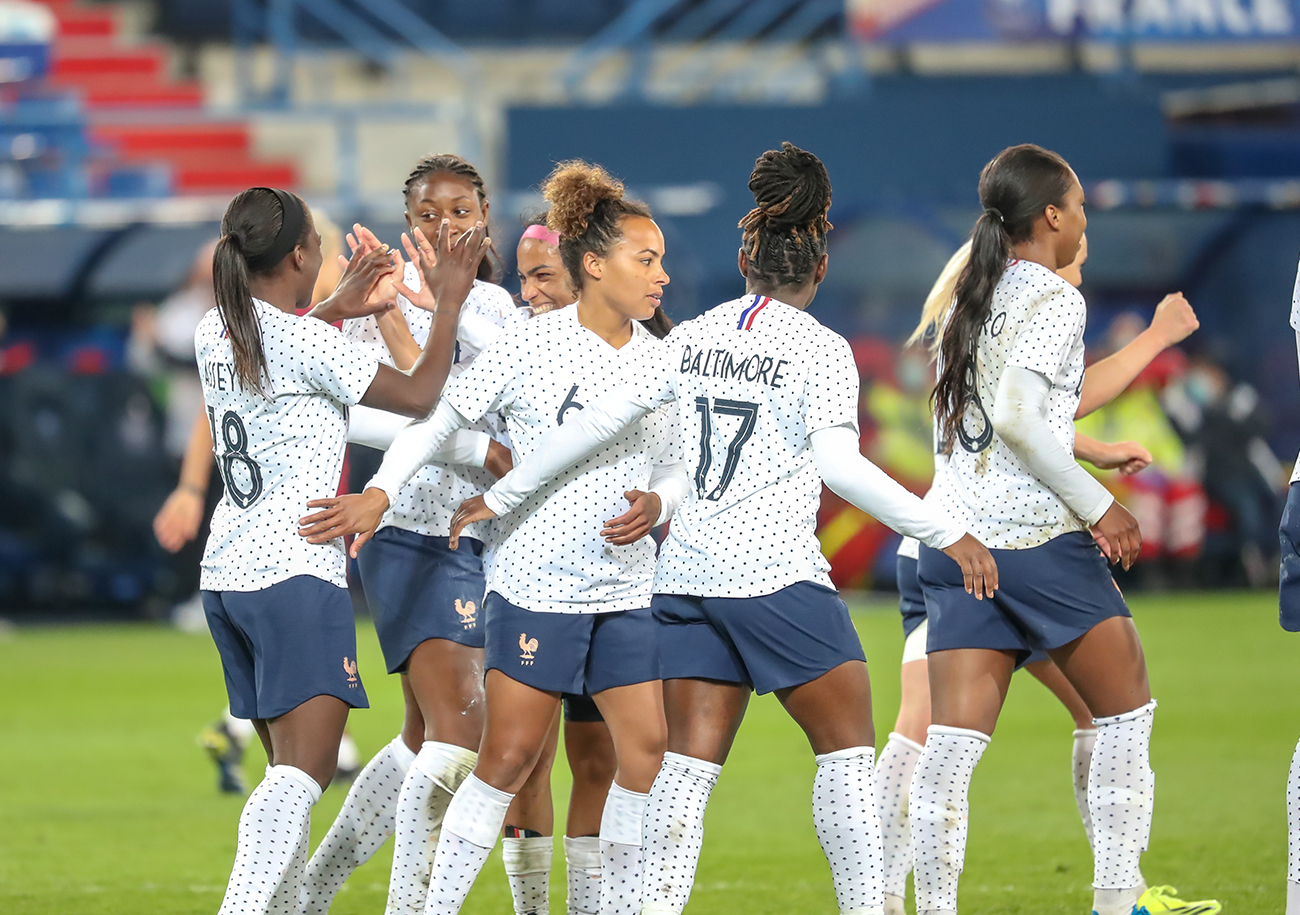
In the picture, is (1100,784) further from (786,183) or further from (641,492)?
(786,183)

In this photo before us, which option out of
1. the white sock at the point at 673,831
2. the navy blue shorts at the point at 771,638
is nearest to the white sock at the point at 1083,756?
the navy blue shorts at the point at 771,638

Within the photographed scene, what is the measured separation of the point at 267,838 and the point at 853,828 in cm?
132

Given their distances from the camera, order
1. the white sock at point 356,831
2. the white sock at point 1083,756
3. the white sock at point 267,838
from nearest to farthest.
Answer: the white sock at point 267,838, the white sock at point 356,831, the white sock at point 1083,756

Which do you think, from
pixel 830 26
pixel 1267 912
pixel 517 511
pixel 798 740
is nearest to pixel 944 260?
pixel 798 740

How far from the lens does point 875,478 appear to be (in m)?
3.83

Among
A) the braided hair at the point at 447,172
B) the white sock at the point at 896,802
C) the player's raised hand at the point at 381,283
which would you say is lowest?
the white sock at the point at 896,802

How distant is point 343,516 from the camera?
391 centimetres

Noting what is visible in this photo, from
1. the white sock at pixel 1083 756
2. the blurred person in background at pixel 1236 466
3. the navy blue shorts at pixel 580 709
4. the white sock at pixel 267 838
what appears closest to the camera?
the white sock at pixel 267 838

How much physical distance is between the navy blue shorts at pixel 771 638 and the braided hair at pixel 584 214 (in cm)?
85

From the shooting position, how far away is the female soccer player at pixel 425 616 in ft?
14.1

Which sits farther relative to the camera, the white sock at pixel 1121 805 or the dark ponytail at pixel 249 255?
the white sock at pixel 1121 805

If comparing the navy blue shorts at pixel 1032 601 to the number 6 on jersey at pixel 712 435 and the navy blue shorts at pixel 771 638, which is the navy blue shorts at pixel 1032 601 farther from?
the number 6 on jersey at pixel 712 435

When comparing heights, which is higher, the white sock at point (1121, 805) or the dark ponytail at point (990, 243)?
the dark ponytail at point (990, 243)

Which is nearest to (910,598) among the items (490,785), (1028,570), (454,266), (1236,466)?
(1028,570)
